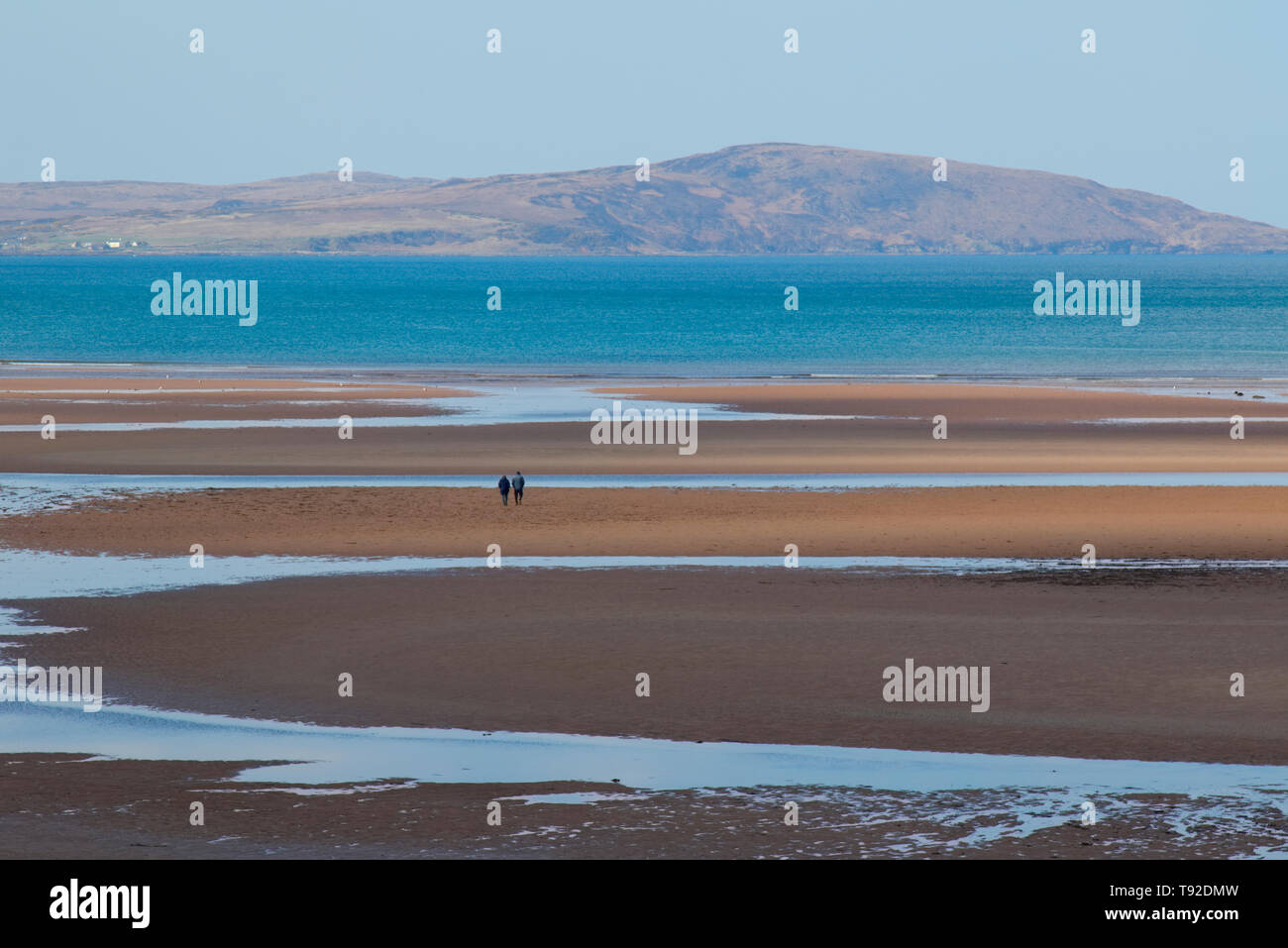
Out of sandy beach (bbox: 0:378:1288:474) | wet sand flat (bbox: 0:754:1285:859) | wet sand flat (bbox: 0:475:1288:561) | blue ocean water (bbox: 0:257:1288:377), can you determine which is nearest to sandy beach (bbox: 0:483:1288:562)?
wet sand flat (bbox: 0:475:1288:561)

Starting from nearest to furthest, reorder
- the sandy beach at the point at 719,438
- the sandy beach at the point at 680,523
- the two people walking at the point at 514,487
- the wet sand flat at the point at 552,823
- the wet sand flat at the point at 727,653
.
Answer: the wet sand flat at the point at 552,823
the wet sand flat at the point at 727,653
the sandy beach at the point at 680,523
the two people walking at the point at 514,487
the sandy beach at the point at 719,438

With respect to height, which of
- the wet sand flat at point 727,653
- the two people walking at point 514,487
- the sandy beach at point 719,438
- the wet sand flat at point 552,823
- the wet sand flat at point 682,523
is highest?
the sandy beach at point 719,438

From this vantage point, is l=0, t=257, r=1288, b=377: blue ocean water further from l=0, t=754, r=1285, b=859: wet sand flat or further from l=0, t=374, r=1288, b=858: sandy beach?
l=0, t=754, r=1285, b=859: wet sand flat

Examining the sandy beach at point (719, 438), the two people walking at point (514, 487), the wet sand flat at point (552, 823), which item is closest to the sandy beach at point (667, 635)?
the wet sand flat at point (552, 823)

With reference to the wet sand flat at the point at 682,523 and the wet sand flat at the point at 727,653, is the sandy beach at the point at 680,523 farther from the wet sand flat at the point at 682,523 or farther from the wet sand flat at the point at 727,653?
the wet sand flat at the point at 727,653

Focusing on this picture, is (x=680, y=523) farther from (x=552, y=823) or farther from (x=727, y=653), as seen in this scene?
(x=552, y=823)

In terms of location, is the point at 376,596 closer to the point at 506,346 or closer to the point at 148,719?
the point at 148,719

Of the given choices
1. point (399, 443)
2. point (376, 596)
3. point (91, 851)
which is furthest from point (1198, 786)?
point (399, 443)

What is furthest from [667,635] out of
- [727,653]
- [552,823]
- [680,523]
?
[680,523]

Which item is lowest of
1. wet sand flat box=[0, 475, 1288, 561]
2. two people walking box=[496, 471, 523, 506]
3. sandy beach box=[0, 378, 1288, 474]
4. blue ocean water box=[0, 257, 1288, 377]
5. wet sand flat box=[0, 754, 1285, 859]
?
wet sand flat box=[0, 754, 1285, 859]

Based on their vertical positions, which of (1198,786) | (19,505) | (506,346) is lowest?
(1198,786)

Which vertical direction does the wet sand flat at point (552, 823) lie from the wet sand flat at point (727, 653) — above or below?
below
